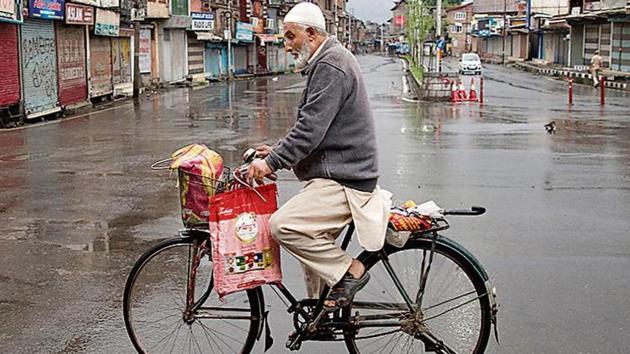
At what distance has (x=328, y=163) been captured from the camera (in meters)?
4.62

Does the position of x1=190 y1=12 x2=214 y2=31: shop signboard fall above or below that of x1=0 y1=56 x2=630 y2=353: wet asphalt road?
above

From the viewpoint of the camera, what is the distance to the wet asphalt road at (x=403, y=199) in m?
5.98

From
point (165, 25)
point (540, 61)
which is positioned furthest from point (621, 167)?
point (540, 61)

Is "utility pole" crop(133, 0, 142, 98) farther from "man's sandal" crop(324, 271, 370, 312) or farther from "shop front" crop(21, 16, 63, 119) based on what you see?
"man's sandal" crop(324, 271, 370, 312)

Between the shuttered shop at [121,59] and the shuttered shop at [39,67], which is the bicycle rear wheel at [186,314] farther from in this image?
the shuttered shop at [121,59]

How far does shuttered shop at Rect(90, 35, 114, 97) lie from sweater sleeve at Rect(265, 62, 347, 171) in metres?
26.0

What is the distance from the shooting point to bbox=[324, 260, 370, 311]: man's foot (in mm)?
4691

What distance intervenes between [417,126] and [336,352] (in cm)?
1563

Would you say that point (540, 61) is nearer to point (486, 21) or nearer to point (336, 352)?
point (486, 21)

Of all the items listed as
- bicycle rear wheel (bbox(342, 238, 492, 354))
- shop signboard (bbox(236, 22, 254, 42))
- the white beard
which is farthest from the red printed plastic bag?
shop signboard (bbox(236, 22, 254, 42))

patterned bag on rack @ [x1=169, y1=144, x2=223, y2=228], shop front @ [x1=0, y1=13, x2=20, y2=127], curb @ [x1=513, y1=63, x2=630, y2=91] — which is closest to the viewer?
patterned bag on rack @ [x1=169, y1=144, x2=223, y2=228]

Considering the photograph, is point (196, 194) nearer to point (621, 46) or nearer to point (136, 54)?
point (136, 54)

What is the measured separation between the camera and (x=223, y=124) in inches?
850

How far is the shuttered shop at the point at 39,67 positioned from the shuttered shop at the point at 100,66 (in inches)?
169
